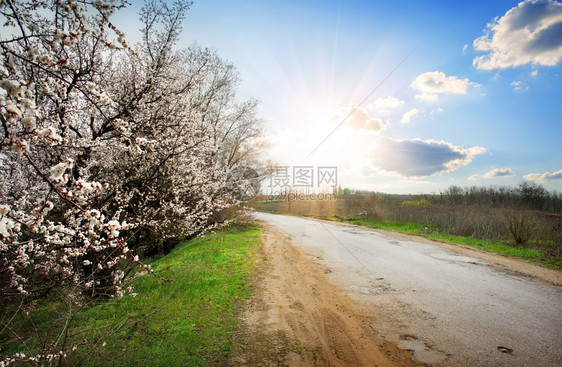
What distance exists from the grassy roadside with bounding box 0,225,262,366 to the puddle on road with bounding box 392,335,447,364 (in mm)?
2564

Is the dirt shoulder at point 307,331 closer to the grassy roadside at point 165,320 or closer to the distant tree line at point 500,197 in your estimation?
the grassy roadside at point 165,320

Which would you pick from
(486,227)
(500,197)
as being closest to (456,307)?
(486,227)

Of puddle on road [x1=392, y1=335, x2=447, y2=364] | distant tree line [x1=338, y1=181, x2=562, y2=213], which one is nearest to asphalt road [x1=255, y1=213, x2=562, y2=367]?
puddle on road [x1=392, y1=335, x2=447, y2=364]

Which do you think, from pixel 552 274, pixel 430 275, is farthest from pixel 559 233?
pixel 430 275

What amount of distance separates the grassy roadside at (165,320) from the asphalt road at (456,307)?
102 inches

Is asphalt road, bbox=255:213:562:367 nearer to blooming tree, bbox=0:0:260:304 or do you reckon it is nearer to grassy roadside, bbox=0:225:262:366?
grassy roadside, bbox=0:225:262:366

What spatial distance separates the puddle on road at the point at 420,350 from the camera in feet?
12.2

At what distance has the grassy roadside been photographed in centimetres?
353

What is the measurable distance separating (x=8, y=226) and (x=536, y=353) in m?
6.44

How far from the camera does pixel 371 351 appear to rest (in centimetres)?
392

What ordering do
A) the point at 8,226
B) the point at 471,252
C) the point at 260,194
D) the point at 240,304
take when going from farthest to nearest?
1. the point at 260,194
2. the point at 471,252
3. the point at 240,304
4. the point at 8,226

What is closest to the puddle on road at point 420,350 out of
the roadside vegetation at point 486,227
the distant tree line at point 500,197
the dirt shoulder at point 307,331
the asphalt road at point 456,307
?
the asphalt road at point 456,307

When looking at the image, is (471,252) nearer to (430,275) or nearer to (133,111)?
(430,275)

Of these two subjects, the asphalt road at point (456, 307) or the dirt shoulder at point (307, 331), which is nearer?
the dirt shoulder at point (307, 331)
